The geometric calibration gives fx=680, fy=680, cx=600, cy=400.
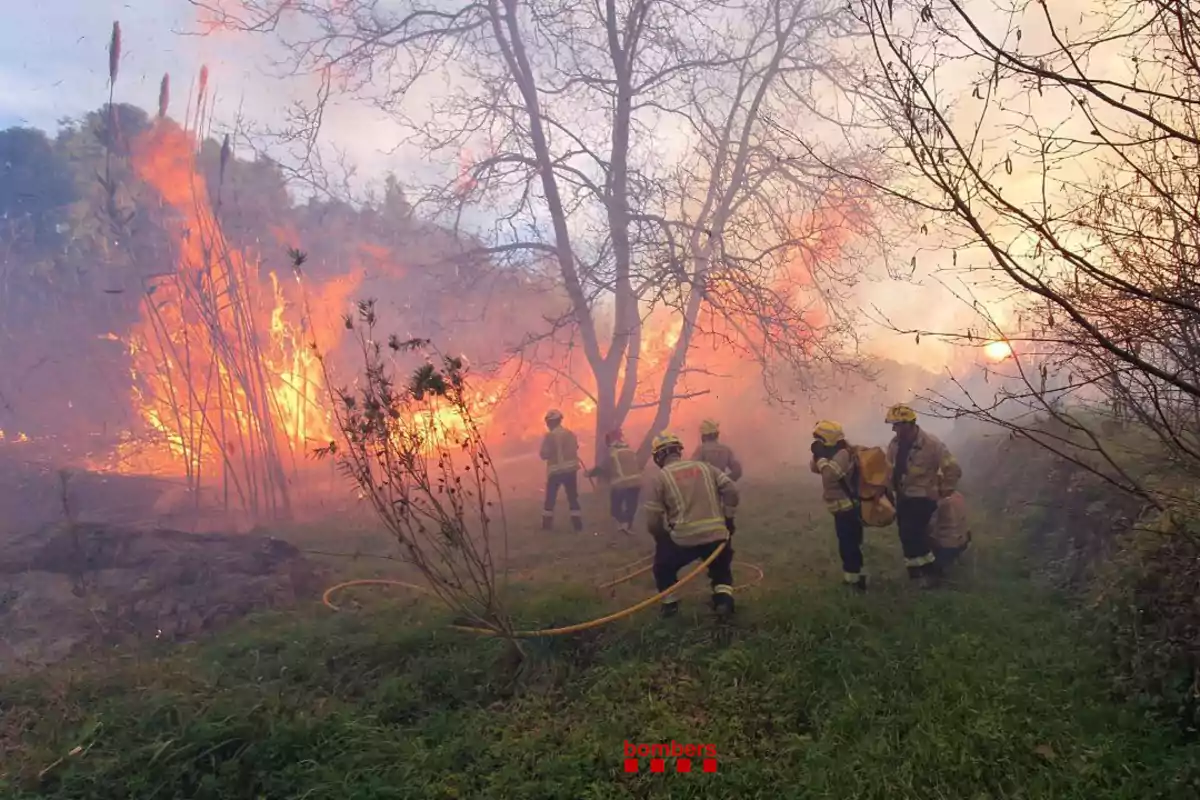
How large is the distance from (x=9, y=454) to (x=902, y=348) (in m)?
34.5

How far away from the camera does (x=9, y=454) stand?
17328 millimetres

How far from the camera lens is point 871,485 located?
22.3ft

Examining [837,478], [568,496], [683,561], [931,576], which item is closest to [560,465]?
[568,496]

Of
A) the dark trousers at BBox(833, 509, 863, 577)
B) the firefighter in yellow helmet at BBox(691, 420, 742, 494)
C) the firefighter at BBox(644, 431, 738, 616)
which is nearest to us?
the firefighter at BBox(644, 431, 738, 616)

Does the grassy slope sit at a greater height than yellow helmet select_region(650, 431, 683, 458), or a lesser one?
lesser

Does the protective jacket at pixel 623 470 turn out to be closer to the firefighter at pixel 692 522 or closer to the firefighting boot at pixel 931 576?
the firefighter at pixel 692 522

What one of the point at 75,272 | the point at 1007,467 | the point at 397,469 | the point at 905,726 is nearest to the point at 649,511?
the point at 397,469

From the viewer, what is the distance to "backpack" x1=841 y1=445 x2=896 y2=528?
6770 millimetres

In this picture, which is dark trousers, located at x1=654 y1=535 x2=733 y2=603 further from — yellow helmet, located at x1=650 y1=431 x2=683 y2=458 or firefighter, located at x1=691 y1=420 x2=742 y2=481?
firefighter, located at x1=691 y1=420 x2=742 y2=481

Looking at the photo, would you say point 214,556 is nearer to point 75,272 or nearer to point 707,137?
point 707,137

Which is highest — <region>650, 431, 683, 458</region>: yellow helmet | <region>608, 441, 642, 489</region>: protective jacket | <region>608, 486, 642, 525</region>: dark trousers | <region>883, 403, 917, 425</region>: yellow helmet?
<region>883, 403, 917, 425</region>: yellow helmet

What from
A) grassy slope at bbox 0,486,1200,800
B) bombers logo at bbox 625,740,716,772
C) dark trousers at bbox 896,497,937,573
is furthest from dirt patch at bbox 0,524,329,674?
dark trousers at bbox 896,497,937,573

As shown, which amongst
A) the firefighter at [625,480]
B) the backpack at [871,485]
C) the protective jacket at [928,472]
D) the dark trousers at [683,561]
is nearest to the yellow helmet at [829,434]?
the backpack at [871,485]

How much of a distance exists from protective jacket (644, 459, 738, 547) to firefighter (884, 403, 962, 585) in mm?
1923
